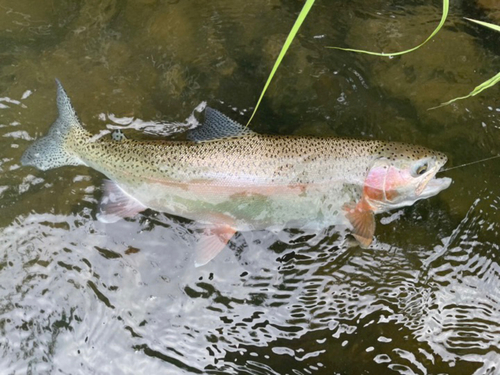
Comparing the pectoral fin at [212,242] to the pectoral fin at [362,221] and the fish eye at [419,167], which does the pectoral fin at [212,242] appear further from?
the fish eye at [419,167]

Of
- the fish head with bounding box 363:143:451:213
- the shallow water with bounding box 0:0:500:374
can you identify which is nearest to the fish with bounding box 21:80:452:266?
the fish head with bounding box 363:143:451:213

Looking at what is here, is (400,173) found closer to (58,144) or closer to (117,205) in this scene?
(117,205)

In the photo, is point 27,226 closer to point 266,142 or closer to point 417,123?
point 266,142

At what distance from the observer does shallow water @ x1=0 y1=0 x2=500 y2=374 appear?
141 inches

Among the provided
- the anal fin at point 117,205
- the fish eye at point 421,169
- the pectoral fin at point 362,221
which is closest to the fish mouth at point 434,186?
the fish eye at point 421,169

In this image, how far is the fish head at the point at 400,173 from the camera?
351 cm

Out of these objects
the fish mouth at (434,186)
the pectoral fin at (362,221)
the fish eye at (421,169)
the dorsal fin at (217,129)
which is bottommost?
the pectoral fin at (362,221)

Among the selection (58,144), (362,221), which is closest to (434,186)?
(362,221)

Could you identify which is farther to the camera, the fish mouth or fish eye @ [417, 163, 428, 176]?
the fish mouth

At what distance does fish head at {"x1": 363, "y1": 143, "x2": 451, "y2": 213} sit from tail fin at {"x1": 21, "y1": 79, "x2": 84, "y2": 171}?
231 centimetres

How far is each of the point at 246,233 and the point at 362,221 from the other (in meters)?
0.92

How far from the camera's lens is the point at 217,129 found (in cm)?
367

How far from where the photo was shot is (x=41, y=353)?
3.57 m

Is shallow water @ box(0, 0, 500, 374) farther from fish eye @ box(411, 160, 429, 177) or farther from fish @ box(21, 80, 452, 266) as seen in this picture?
fish eye @ box(411, 160, 429, 177)
